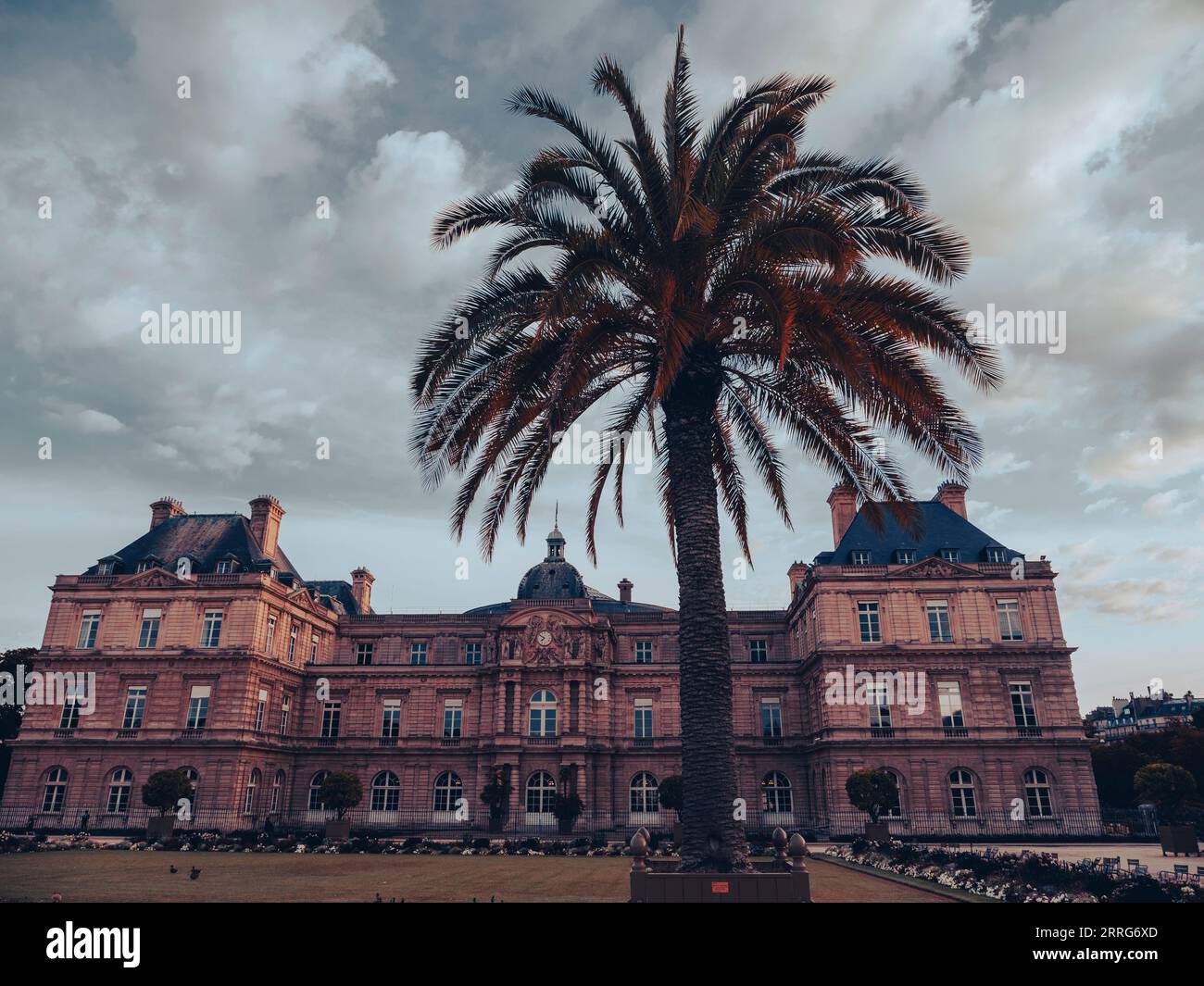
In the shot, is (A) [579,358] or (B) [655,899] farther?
(A) [579,358]

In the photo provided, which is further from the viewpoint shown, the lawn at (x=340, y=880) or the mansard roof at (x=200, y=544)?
the mansard roof at (x=200, y=544)

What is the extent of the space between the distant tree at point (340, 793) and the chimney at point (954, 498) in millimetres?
39319

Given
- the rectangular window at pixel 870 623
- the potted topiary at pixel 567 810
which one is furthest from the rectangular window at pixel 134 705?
the rectangular window at pixel 870 623

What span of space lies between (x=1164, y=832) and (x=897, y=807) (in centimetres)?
1293

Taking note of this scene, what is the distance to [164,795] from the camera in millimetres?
40562

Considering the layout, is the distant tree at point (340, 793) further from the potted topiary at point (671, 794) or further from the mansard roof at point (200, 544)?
the potted topiary at point (671, 794)

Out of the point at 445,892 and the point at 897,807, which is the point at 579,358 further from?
the point at 897,807

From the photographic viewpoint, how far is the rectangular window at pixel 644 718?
172ft

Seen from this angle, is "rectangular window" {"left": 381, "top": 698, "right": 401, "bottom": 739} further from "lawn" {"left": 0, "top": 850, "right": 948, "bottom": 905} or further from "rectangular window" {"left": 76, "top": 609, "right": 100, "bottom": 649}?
"lawn" {"left": 0, "top": 850, "right": 948, "bottom": 905}

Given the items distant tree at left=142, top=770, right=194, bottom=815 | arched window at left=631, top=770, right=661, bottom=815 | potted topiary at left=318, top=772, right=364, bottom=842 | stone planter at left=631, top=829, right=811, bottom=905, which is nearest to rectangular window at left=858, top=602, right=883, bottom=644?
arched window at left=631, top=770, right=661, bottom=815

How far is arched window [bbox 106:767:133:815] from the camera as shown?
4591cm

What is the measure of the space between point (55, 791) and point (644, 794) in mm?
34199

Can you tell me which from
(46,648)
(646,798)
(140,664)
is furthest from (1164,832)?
(46,648)

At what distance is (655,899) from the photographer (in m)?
14.0
